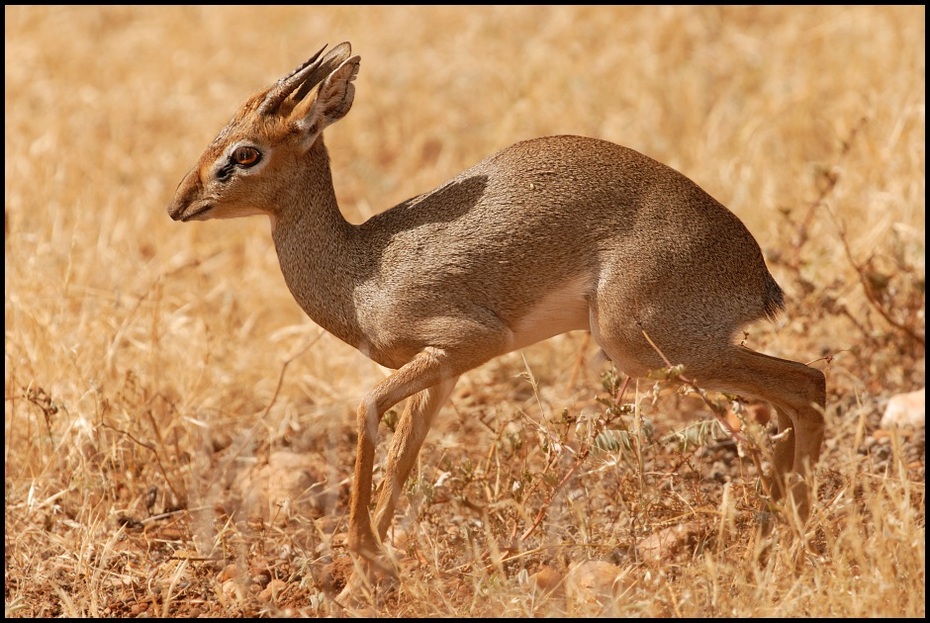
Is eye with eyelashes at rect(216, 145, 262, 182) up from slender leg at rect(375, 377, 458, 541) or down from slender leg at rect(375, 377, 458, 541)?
up

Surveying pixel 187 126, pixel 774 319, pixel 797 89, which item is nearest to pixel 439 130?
pixel 187 126

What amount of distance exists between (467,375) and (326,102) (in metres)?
1.88

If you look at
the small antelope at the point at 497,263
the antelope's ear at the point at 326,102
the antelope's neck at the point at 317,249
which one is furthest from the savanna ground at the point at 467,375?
the antelope's ear at the point at 326,102

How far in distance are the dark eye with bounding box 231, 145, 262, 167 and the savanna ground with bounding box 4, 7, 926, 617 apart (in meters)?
0.93

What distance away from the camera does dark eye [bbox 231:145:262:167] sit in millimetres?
4039

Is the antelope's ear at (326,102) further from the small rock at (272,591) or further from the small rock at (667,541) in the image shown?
the small rock at (667,541)

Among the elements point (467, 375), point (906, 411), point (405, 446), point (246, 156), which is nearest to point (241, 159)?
point (246, 156)

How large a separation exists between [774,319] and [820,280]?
177cm

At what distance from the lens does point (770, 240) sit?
20.2 ft

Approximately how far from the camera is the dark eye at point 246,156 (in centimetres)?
404

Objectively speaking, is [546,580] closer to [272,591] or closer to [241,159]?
[272,591]

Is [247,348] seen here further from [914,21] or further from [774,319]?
[914,21]

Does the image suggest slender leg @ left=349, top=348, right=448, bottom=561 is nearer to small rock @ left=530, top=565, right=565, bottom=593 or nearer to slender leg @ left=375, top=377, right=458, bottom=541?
slender leg @ left=375, top=377, right=458, bottom=541

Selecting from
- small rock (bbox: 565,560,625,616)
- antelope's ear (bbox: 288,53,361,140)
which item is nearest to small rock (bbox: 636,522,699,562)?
small rock (bbox: 565,560,625,616)
